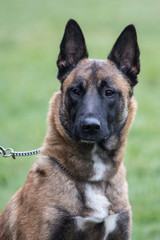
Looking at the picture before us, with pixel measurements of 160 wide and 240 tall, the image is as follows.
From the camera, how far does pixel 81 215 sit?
15.0 feet

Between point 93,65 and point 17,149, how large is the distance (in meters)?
4.08

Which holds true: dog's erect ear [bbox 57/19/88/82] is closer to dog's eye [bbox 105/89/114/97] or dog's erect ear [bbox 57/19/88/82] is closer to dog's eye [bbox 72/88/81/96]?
dog's eye [bbox 72/88/81/96]

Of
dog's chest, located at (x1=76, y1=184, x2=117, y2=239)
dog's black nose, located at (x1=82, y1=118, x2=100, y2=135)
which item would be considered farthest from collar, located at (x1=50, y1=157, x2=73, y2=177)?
dog's black nose, located at (x1=82, y1=118, x2=100, y2=135)

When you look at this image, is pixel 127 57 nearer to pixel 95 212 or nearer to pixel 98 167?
pixel 98 167

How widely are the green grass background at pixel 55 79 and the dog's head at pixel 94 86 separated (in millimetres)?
1893

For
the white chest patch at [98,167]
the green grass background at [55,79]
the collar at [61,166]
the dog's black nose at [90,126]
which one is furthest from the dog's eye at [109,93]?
the green grass background at [55,79]

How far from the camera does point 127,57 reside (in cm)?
520

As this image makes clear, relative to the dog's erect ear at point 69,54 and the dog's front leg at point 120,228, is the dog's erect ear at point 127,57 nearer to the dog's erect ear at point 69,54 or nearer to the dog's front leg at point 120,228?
the dog's erect ear at point 69,54

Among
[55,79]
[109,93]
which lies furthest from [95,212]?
[55,79]

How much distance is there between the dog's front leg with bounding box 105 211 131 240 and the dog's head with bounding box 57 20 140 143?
2.16ft

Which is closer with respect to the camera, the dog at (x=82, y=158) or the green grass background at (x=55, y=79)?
the dog at (x=82, y=158)

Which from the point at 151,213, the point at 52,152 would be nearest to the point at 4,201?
the point at 151,213

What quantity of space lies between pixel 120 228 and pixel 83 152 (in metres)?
0.70

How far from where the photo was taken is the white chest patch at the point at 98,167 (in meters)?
4.82
